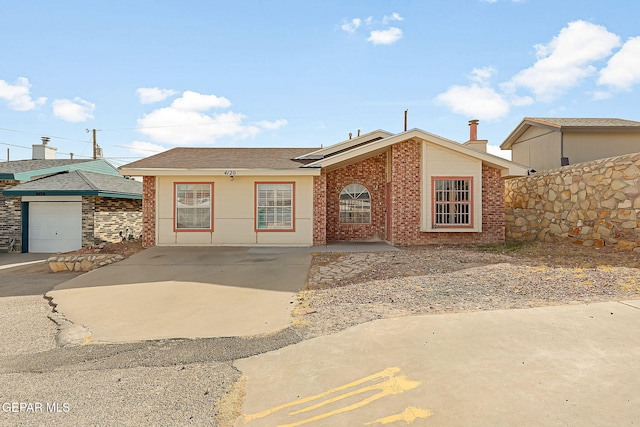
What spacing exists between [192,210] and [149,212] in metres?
1.57

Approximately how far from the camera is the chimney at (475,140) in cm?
1619

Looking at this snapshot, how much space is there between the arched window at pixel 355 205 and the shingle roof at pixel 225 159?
2305 mm

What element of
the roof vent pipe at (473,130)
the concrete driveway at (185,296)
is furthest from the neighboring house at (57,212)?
the roof vent pipe at (473,130)

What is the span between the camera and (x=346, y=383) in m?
3.59

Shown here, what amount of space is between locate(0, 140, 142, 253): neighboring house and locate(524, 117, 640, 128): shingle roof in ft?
66.6

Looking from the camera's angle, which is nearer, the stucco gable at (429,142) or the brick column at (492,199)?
the stucco gable at (429,142)

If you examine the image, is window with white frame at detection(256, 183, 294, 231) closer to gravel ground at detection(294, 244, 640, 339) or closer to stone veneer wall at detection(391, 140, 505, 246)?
gravel ground at detection(294, 244, 640, 339)

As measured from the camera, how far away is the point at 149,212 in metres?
13.6

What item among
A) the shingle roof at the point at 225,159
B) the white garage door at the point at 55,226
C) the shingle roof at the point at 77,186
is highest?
the shingle roof at the point at 225,159

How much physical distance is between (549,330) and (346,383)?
2.83m

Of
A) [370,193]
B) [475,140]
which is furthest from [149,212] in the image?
[475,140]

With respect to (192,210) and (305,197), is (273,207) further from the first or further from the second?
(192,210)

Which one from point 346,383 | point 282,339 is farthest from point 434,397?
point 282,339

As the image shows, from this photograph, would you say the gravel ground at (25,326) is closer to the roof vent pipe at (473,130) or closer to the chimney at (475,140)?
the chimney at (475,140)
